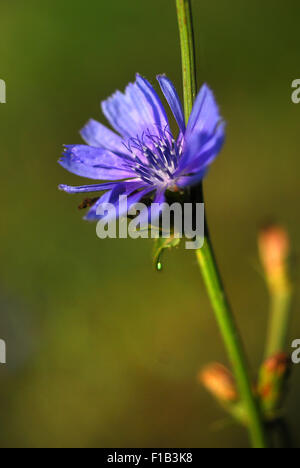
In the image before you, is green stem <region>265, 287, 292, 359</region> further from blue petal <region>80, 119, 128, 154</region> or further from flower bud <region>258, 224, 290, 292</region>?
blue petal <region>80, 119, 128, 154</region>

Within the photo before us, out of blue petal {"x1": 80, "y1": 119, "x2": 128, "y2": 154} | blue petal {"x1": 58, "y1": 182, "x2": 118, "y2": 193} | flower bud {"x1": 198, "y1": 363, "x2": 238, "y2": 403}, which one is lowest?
flower bud {"x1": 198, "y1": 363, "x2": 238, "y2": 403}

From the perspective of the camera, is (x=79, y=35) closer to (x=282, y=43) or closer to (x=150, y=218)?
(x=282, y=43)

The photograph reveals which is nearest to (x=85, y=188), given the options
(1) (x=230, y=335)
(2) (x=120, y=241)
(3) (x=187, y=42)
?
(3) (x=187, y=42)

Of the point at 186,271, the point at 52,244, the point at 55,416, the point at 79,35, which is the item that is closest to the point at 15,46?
the point at 79,35

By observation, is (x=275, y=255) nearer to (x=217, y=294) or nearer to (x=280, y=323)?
(x=280, y=323)

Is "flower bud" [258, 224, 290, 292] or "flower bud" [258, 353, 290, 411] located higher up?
"flower bud" [258, 224, 290, 292]

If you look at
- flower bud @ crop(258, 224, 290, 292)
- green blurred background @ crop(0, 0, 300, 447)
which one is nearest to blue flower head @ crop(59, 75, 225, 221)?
flower bud @ crop(258, 224, 290, 292)
